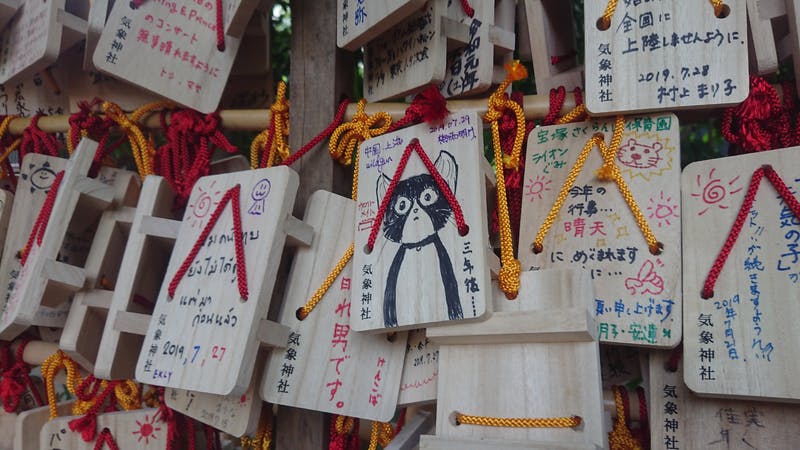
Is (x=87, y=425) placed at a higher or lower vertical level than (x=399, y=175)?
lower

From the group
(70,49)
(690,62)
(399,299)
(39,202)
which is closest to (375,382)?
(399,299)

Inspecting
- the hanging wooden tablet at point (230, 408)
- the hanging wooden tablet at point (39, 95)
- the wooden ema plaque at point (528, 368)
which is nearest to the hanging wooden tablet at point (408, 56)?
the wooden ema plaque at point (528, 368)

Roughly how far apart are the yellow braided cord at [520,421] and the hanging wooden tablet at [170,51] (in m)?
0.68

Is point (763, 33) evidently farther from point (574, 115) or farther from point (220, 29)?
point (220, 29)

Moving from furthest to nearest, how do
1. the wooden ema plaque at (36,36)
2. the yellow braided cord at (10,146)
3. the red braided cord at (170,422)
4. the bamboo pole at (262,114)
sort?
the yellow braided cord at (10,146) < the wooden ema plaque at (36,36) < the red braided cord at (170,422) < the bamboo pole at (262,114)

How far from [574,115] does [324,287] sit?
0.43 metres

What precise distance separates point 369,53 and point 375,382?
0.52 metres

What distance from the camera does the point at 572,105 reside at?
33.7 inches

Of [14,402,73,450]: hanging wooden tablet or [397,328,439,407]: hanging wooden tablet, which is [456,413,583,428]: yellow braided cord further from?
[14,402,73,450]: hanging wooden tablet

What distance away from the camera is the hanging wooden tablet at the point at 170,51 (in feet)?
3.29

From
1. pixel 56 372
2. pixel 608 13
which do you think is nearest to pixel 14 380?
pixel 56 372

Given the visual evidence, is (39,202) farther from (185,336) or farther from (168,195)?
(185,336)

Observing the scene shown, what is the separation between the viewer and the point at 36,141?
Result: 117 centimetres

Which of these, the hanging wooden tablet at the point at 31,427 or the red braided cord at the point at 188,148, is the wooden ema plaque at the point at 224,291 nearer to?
the red braided cord at the point at 188,148
